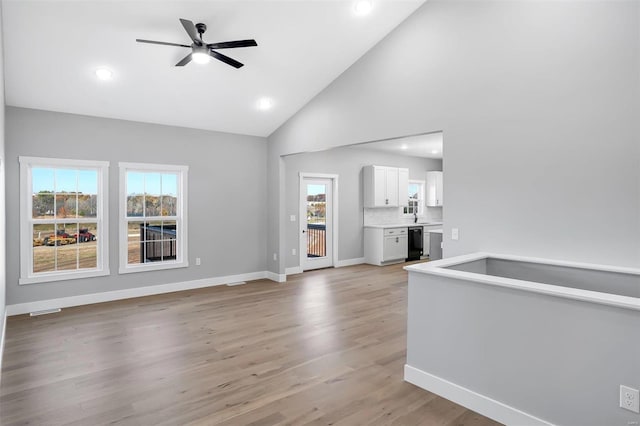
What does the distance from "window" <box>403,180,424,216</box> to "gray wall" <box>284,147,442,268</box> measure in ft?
3.83

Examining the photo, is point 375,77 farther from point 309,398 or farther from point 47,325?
point 47,325

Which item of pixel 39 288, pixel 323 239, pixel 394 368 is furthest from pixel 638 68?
pixel 39 288

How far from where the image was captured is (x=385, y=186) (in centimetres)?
884

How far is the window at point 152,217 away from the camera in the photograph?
5.54m

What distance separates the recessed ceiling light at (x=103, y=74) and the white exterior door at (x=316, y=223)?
401cm

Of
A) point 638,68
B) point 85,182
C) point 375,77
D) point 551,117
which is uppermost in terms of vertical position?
point 375,77

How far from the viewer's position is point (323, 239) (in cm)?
808

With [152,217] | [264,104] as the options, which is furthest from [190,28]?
[152,217]

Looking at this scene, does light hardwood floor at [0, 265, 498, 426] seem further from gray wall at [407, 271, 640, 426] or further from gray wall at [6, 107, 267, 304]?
gray wall at [6, 107, 267, 304]

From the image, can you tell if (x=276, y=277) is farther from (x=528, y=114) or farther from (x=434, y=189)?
(x=434, y=189)

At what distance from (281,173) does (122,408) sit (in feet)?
15.1

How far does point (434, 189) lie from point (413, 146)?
2.42 meters

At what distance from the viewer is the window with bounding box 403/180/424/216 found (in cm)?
999

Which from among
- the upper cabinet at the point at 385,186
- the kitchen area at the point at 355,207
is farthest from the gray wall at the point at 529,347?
the upper cabinet at the point at 385,186
